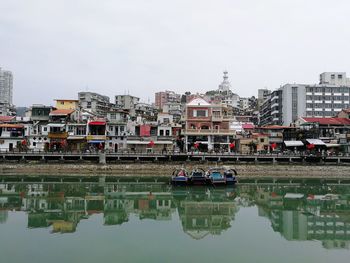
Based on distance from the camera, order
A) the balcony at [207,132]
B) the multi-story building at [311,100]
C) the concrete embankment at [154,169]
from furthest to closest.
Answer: the multi-story building at [311,100], the balcony at [207,132], the concrete embankment at [154,169]

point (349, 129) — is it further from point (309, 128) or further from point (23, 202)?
point (23, 202)

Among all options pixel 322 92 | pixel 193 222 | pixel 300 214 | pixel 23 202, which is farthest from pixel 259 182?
pixel 322 92

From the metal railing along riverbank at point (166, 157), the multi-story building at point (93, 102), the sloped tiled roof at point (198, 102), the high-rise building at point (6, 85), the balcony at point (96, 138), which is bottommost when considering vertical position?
the metal railing along riverbank at point (166, 157)

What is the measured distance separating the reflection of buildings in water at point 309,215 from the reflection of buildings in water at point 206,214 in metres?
2.56

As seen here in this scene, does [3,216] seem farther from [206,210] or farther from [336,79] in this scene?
[336,79]

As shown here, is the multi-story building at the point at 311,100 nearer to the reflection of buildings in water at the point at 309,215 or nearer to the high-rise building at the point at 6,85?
the reflection of buildings in water at the point at 309,215

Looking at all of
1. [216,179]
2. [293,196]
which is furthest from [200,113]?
[293,196]

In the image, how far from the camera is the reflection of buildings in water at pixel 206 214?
21469 millimetres

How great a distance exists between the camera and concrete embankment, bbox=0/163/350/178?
151ft

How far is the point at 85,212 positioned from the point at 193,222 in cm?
757

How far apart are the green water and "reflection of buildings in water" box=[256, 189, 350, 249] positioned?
0.20ft

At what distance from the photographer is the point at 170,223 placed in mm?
22969

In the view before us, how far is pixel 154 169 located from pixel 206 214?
70.3 ft

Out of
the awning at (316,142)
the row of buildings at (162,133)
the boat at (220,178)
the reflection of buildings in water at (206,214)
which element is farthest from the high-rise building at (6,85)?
the reflection of buildings in water at (206,214)
